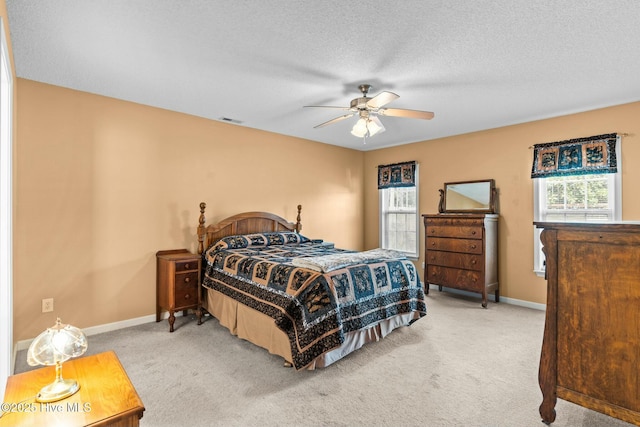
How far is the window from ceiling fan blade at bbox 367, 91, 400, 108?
2.79m

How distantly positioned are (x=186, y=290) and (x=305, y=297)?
171cm

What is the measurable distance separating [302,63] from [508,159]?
334 centimetres

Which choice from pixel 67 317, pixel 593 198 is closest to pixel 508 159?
pixel 593 198

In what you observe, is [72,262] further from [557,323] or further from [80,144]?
[557,323]

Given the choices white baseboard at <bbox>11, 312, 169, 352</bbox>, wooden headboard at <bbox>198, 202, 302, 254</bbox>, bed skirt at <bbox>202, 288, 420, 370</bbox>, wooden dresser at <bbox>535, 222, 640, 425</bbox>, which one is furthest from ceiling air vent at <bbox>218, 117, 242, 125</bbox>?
wooden dresser at <bbox>535, 222, 640, 425</bbox>

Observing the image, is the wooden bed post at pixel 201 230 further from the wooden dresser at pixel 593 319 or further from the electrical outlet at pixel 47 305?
the wooden dresser at pixel 593 319

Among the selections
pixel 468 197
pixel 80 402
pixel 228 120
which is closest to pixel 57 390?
pixel 80 402

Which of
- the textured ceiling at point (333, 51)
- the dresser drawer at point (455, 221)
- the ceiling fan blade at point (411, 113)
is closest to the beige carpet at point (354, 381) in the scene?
Answer: the dresser drawer at point (455, 221)

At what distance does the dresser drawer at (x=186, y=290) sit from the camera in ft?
11.5

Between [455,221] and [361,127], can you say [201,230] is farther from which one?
[455,221]

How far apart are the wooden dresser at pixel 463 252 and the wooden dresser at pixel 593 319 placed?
8.33 ft

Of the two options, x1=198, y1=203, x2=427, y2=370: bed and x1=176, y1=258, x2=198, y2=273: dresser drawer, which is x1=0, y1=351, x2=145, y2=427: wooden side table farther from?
x1=176, y1=258, x2=198, y2=273: dresser drawer

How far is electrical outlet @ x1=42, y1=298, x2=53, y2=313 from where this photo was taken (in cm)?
307

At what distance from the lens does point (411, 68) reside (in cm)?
274
